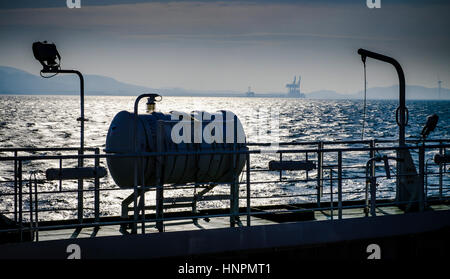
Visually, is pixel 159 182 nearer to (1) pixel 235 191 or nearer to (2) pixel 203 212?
(1) pixel 235 191

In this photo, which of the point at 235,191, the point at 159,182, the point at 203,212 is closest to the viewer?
the point at 159,182

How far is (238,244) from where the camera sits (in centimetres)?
784

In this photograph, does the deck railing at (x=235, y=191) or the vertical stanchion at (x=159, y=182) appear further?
the vertical stanchion at (x=159, y=182)

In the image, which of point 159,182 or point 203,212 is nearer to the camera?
point 159,182

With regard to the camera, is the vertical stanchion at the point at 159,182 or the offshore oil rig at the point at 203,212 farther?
the vertical stanchion at the point at 159,182

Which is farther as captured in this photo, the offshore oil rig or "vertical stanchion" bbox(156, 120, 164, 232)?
"vertical stanchion" bbox(156, 120, 164, 232)

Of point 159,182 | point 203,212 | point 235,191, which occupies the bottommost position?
point 203,212

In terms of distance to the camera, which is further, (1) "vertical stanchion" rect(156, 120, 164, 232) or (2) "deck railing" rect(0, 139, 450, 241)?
(1) "vertical stanchion" rect(156, 120, 164, 232)

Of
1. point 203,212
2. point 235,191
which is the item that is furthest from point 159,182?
point 203,212
